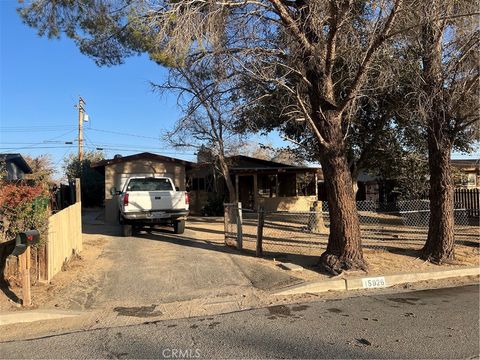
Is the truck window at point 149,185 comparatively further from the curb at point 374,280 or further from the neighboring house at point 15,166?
the neighboring house at point 15,166

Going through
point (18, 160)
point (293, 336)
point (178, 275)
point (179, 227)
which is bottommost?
point (293, 336)

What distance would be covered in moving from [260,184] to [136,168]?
368 inches

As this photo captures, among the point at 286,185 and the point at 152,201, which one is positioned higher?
the point at 286,185

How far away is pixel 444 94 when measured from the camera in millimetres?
10734

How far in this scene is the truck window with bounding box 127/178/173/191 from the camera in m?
16.2

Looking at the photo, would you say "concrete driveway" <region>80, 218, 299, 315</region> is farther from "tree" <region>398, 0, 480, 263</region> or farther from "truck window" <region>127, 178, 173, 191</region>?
"tree" <region>398, 0, 480, 263</region>

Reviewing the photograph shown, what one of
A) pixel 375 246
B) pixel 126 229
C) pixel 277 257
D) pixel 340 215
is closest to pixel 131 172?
pixel 126 229

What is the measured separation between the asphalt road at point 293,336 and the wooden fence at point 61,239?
2850 mm

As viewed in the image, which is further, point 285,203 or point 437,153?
point 285,203

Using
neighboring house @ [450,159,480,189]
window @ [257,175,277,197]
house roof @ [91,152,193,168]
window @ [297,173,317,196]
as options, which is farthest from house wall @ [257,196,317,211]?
neighboring house @ [450,159,480,189]

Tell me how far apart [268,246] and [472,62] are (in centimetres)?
643

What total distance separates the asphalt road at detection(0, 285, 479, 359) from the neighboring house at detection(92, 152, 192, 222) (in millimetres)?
16979

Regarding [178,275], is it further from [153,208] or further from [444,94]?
[444,94]

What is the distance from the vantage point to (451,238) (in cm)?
1084
